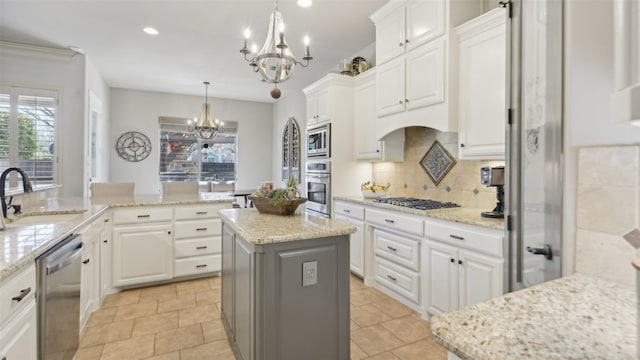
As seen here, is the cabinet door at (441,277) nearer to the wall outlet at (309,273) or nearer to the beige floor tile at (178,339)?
the wall outlet at (309,273)

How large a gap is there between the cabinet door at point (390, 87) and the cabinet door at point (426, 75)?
0.09 meters

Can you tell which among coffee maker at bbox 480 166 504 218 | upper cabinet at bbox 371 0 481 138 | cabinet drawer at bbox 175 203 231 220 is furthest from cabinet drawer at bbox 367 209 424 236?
cabinet drawer at bbox 175 203 231 220

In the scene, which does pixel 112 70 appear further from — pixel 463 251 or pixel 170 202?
pixel 463 251

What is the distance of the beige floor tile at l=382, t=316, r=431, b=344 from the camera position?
7.74ft

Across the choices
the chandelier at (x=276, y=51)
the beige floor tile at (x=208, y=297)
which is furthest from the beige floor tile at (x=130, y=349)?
the chandelier at (x=276, y=51)

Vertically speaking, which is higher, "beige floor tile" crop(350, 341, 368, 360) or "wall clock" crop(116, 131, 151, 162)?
"wall clock" crop(116, 131, 151, 162)

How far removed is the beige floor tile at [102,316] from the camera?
2.58 m

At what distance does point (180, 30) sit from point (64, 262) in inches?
122

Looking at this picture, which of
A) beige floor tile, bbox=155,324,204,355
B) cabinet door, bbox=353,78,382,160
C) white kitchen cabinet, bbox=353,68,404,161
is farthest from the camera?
cabinet door, bbox=353,78,382,160

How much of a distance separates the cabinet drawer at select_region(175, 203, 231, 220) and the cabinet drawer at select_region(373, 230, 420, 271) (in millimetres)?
1737

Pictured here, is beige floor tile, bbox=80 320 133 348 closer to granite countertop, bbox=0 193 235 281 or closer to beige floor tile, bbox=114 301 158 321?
beige floor tile, bbox=114 301 158 321

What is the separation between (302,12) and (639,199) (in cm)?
320

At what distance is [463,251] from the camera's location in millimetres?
2258

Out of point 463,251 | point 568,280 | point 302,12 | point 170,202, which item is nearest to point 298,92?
point 302,12
